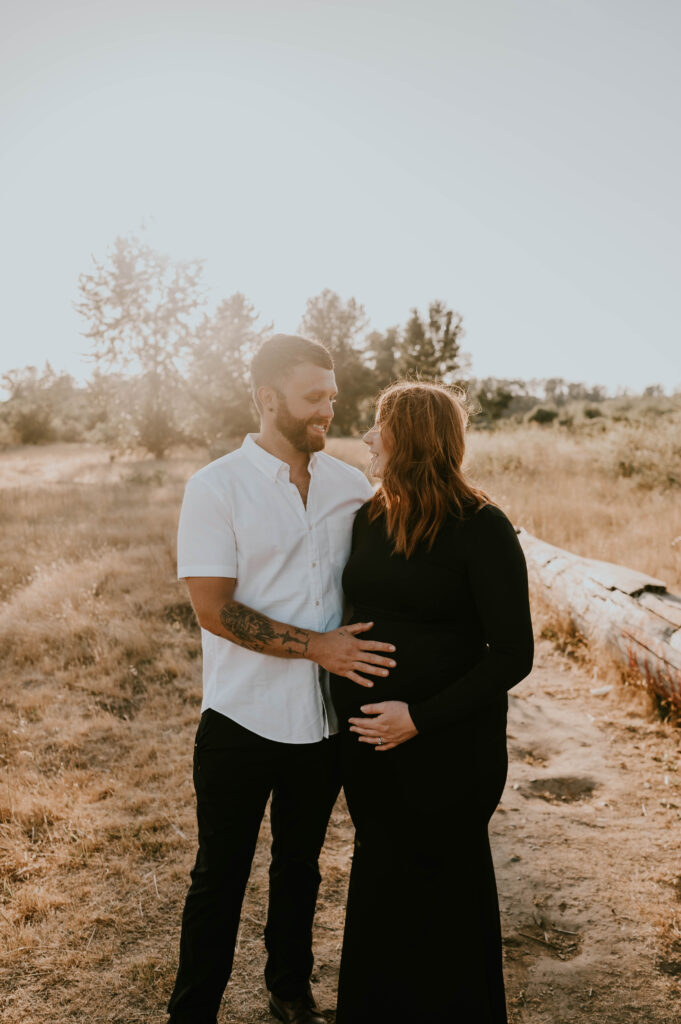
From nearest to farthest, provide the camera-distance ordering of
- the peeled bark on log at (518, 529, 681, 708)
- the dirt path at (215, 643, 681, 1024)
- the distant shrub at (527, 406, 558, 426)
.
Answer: the dirt path at (215, 643, 681, 1024) < the peeled bark on log at (518, 529, 681, 708) < the distant shrub at (527, 406, 558, 426)

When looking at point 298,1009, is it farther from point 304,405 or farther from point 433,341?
point 433,341

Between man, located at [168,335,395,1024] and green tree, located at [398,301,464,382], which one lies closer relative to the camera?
man, located at [168,335,395,1024]

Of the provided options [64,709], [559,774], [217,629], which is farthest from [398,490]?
[64,709]

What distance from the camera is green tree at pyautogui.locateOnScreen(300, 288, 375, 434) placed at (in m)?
37.6

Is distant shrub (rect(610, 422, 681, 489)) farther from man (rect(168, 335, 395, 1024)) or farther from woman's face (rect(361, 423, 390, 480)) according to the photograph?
man (rect(168, 335, 395, 1024))

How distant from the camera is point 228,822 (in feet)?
6.98

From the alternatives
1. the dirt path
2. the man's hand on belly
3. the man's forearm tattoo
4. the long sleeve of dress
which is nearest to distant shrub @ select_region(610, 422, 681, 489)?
the dirt path

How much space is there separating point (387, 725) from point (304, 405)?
1.14 m

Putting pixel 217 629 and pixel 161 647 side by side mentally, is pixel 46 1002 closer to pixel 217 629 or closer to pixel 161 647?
pixel 217 629

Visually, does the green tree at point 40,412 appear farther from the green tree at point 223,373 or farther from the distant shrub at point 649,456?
the distant shrub at point 649,456

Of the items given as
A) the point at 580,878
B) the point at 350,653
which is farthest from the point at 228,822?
the point at 580,878

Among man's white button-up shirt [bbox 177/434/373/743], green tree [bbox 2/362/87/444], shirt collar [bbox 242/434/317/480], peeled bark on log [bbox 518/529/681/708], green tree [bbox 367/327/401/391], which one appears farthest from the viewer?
green tree [bbox 367/327/401/391]

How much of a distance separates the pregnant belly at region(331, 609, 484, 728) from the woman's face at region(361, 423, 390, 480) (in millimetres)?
526

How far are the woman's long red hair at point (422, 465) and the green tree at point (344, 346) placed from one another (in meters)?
32.8
